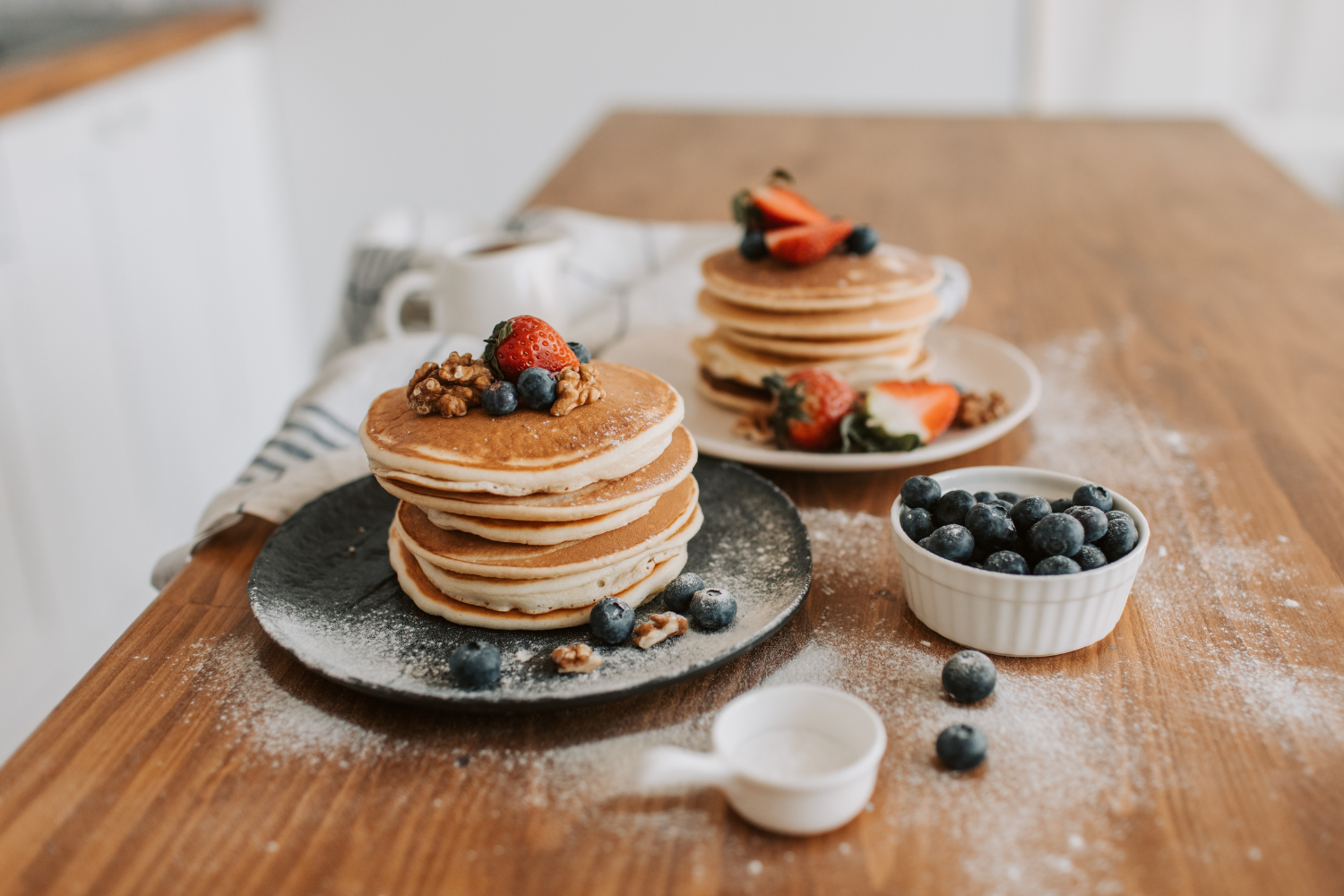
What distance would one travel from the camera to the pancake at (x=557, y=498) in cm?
87

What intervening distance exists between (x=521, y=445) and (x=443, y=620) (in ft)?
0.55

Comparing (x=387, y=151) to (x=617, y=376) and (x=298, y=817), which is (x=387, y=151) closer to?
(x=617, y=376)

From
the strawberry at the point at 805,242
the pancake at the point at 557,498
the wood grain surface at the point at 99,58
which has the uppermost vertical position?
the wood grain surface at the point at 99,58

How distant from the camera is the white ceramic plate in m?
1.17

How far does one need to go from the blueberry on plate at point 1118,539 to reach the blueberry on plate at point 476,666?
1.61 ft

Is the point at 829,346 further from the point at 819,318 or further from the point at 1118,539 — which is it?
the point at 1118,539

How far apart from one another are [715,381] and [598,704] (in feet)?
2.09

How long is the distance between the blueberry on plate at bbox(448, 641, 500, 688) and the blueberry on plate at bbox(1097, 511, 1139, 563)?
19.3 inches

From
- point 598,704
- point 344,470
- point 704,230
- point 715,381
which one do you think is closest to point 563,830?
point 598,704

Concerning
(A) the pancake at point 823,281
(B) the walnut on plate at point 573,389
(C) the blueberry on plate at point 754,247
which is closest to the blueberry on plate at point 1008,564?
(B) the walnut on plate at point 573,389

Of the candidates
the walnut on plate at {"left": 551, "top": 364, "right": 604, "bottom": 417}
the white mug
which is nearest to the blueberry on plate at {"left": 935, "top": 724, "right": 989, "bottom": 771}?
the walnut on plate at {"left": 551, "top": 364, "right": 604, "bottom": 417}

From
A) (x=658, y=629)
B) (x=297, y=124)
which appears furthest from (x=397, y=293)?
(x=297, y=124)

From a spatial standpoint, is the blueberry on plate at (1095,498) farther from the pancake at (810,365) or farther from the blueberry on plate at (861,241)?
the blueberry on plate at (861,241)

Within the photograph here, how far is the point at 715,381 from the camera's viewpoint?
1378 mm
